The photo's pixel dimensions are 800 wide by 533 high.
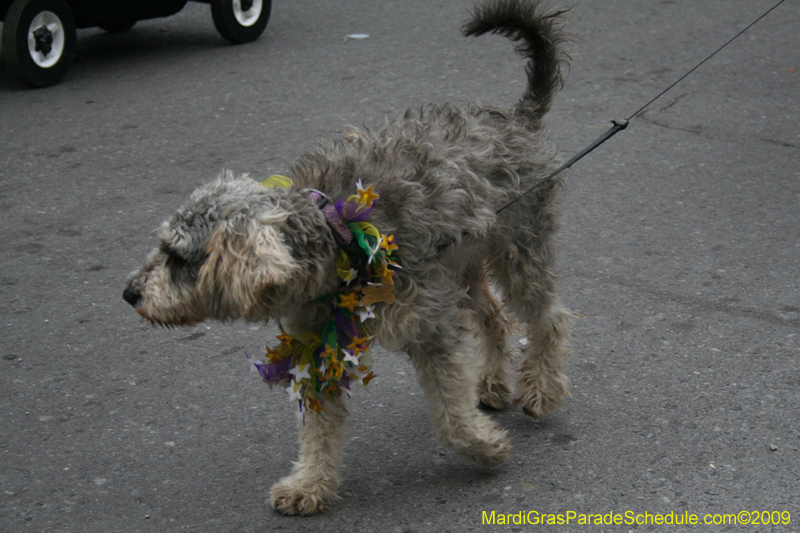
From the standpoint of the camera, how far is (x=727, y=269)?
4.77m

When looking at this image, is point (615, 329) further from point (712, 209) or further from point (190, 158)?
point (190, 158)

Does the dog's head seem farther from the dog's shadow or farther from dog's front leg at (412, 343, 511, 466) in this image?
the dog's shadow

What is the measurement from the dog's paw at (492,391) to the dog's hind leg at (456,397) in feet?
2.10

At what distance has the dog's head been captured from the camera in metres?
2.49

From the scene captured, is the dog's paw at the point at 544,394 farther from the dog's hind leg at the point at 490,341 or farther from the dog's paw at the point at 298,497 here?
the dog's paw at the point at 298,497

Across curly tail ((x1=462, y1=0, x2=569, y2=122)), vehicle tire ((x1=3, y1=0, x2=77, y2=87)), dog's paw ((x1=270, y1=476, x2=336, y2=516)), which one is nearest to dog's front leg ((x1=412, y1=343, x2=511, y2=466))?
dog's paw ((x1=270, y1=476, x2=336, y2=516))

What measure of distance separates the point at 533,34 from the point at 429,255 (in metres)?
1.25

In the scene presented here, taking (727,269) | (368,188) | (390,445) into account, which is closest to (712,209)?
(727,269)

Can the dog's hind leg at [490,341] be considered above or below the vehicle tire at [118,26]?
below

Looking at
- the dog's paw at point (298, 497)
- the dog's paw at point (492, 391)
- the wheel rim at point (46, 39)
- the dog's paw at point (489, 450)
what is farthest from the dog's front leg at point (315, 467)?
the wheel rim at point (46, 39)

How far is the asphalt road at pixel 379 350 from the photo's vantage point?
10.3ft

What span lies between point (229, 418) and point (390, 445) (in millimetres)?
746

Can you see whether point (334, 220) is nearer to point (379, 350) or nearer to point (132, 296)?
point (132, 296)

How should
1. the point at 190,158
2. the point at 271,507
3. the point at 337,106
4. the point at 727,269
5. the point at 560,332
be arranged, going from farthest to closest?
the point at 337,106 → the point at 190,158 → the point at 727,269 → the point at 560,332 → the point at 271,507
